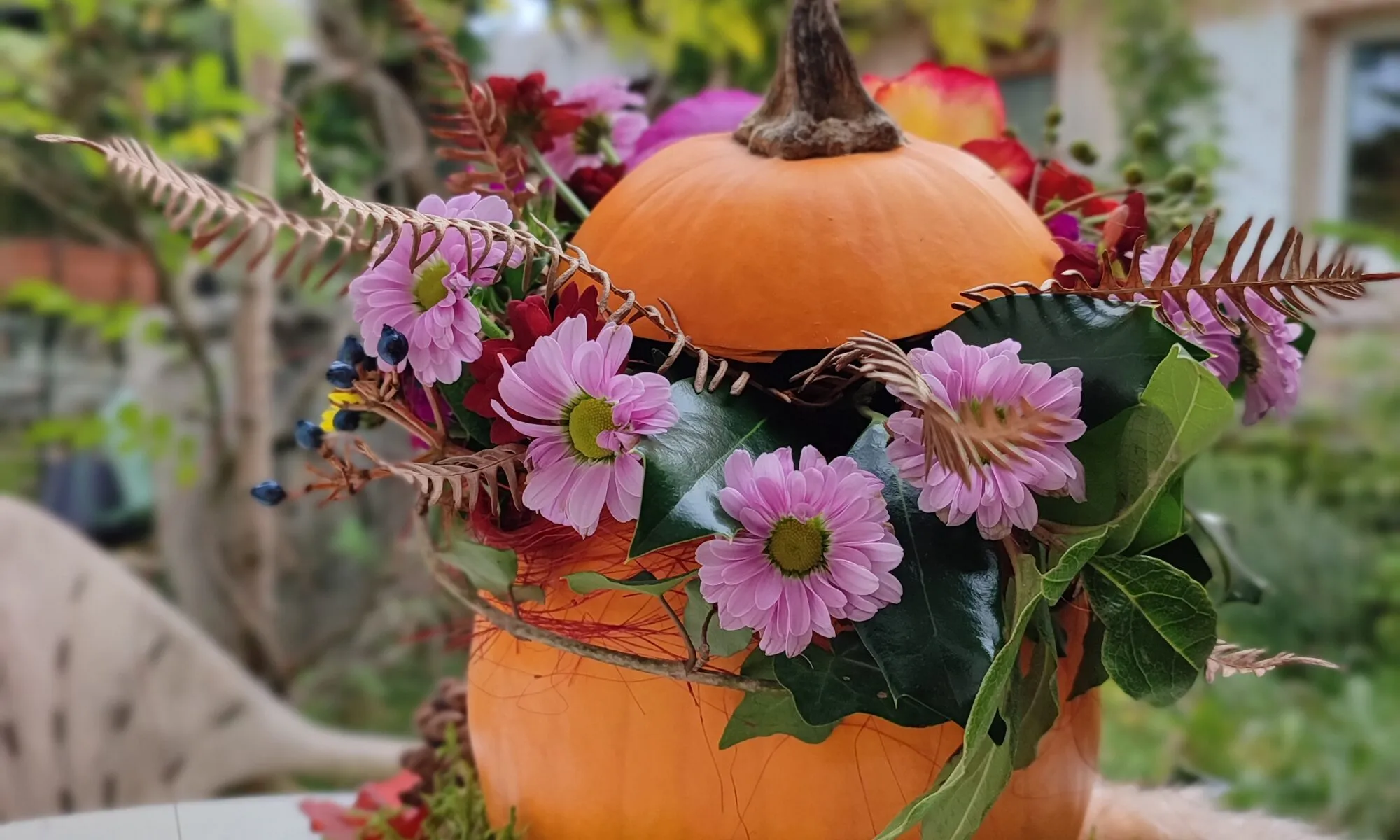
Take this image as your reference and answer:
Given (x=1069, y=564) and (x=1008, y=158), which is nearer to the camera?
(x=1069, y=564)

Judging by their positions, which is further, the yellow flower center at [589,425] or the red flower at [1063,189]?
the red flower at [1063,189]

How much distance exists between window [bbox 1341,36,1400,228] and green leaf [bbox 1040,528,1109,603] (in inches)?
87.9

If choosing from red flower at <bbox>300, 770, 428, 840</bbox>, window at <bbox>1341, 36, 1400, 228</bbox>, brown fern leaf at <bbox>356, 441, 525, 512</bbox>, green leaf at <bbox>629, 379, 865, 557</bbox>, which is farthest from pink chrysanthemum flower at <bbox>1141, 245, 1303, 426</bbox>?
window at <bbox>1341, 36, 1400, 228</bbox>

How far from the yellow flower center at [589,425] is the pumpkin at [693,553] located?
72mm

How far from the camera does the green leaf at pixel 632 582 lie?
0.34 m

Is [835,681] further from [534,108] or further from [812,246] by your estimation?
[534,108]

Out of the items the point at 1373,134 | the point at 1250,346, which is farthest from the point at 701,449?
the point at 1373,134

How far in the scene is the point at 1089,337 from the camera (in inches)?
13.9

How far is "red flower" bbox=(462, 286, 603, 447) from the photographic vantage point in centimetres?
35

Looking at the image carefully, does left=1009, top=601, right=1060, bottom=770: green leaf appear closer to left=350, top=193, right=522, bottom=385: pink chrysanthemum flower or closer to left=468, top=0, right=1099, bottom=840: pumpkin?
left=468, top=0, right=1099, bottom=840: pumpkin

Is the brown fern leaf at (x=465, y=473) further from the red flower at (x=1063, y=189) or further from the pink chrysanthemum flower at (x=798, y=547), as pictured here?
the red flower at (x=1063, y=189)

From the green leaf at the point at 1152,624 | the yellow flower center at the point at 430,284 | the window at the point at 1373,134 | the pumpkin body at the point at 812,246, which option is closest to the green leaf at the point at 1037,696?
the green leaf at the point at 1152,624

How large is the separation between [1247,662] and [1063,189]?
10.7 inches

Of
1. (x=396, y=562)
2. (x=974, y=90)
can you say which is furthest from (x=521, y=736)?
(x=396, y=562)
